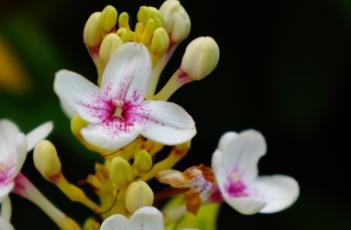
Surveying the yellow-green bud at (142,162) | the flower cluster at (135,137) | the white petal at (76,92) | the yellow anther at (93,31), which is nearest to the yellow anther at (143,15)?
the flower cluster at (135,137)

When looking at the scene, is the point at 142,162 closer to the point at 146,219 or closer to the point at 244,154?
the point at 146,219

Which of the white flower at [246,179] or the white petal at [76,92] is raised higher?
the white petal at [76,92]

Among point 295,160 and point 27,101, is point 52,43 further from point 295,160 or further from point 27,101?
point 295,160

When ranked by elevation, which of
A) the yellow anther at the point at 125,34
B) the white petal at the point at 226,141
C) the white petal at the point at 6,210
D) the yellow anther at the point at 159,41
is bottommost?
the white petal at the point at 226,141

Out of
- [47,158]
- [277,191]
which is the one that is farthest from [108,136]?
[277,191]

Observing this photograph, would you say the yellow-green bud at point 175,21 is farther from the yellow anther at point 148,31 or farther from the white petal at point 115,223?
the white petal at point 115,223

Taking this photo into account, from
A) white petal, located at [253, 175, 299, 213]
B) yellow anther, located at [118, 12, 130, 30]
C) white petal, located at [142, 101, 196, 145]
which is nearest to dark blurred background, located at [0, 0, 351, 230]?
white petal, located at [253, 175, 299, 213]

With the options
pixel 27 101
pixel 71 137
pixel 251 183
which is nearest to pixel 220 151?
pixel 251 183
